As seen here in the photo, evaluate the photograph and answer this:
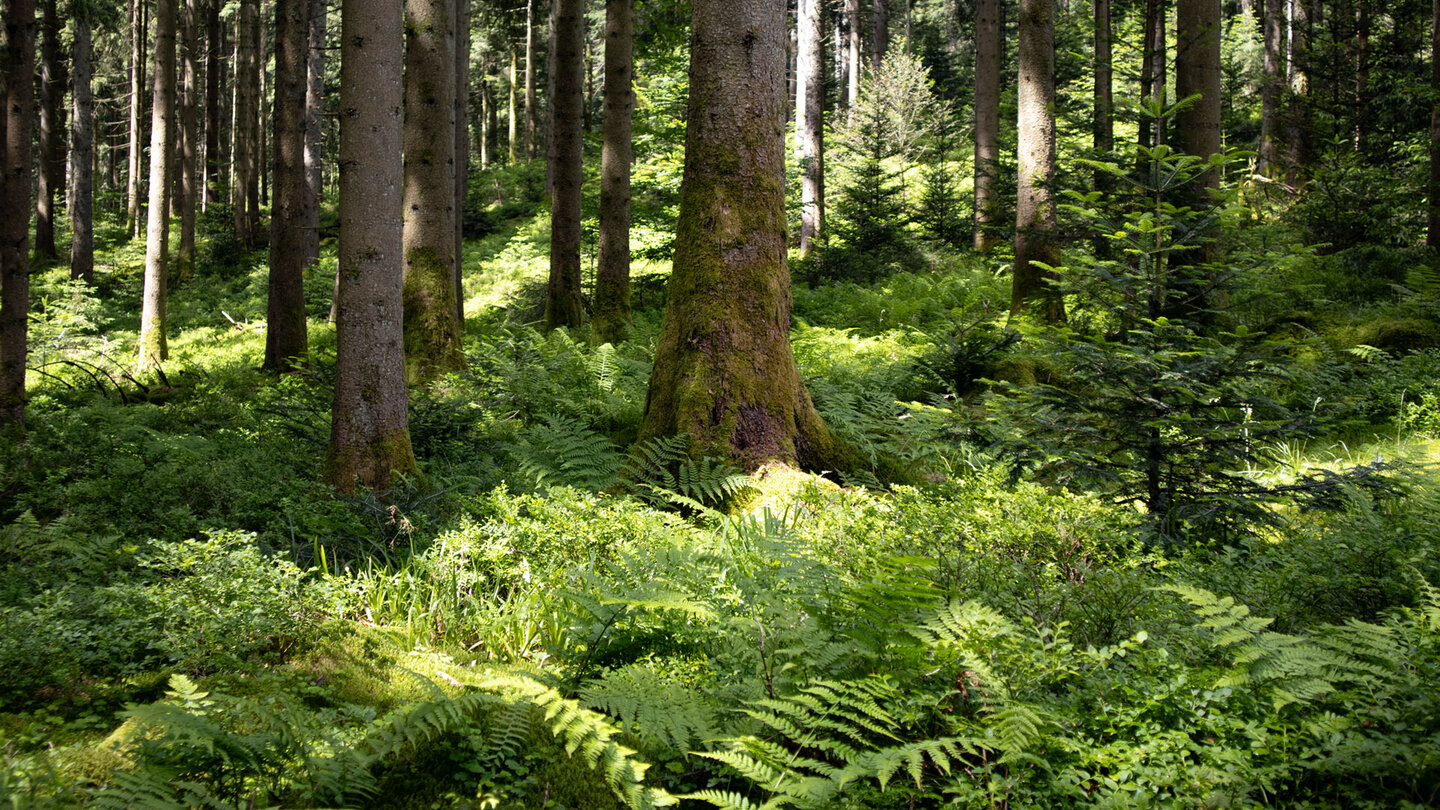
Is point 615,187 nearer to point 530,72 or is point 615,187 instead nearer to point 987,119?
point 987,119

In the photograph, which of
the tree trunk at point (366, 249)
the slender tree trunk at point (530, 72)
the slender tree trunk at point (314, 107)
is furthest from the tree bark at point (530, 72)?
the tree trunk at point (366, 249)

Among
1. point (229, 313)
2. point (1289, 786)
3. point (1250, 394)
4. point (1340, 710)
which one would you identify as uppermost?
point (229, 313)

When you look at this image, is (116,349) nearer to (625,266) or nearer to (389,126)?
(625,266)

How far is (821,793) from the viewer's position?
2061mm

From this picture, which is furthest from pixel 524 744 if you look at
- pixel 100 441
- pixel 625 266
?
pixel 625 266

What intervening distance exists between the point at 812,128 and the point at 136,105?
26481 mm

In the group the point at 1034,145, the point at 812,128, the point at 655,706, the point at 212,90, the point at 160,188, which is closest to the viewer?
the point at 655,706

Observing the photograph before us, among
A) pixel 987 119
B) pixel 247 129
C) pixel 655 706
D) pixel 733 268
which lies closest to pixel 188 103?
pixel 247 129

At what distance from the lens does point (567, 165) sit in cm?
1202

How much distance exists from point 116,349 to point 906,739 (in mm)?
19986

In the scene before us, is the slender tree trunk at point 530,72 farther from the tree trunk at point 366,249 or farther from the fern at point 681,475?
the fern at point 681,475

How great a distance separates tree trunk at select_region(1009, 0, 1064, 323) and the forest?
0.26ft

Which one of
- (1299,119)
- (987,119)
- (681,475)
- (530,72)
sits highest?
(530,72)

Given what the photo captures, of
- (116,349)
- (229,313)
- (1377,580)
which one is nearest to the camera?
(1377,580)
